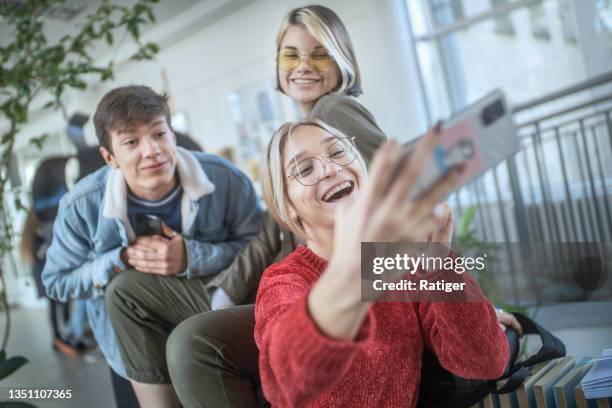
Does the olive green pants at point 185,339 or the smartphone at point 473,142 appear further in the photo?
the olive green pants at point 185,339

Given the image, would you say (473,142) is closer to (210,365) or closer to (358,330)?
(358,330)

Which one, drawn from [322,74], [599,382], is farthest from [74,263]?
[599,382]

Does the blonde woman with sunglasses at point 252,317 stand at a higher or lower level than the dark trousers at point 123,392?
higher

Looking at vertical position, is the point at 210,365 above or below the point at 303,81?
below

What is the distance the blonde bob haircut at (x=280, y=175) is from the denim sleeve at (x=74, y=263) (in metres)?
0.42

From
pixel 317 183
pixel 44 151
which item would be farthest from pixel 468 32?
pixel 44 151

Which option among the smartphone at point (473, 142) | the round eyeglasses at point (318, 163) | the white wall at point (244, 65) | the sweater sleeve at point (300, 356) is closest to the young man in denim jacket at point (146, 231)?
the white wall at point (244, 65)

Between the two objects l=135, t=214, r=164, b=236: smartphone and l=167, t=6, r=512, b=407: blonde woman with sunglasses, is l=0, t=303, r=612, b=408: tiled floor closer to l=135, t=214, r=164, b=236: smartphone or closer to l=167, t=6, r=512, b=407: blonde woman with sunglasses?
l=167, t=6, r=512, b=407: blonde woman with sunglasses

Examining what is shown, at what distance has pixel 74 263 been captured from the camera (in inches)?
43.9

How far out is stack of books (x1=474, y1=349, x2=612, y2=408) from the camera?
86cm

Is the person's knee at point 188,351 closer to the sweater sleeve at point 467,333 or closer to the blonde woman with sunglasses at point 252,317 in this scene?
the blonde woman with sunglasses at point 252,317

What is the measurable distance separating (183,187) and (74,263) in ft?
0.91

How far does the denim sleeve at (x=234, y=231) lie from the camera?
42.3 inches

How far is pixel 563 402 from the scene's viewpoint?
0.90 metres
